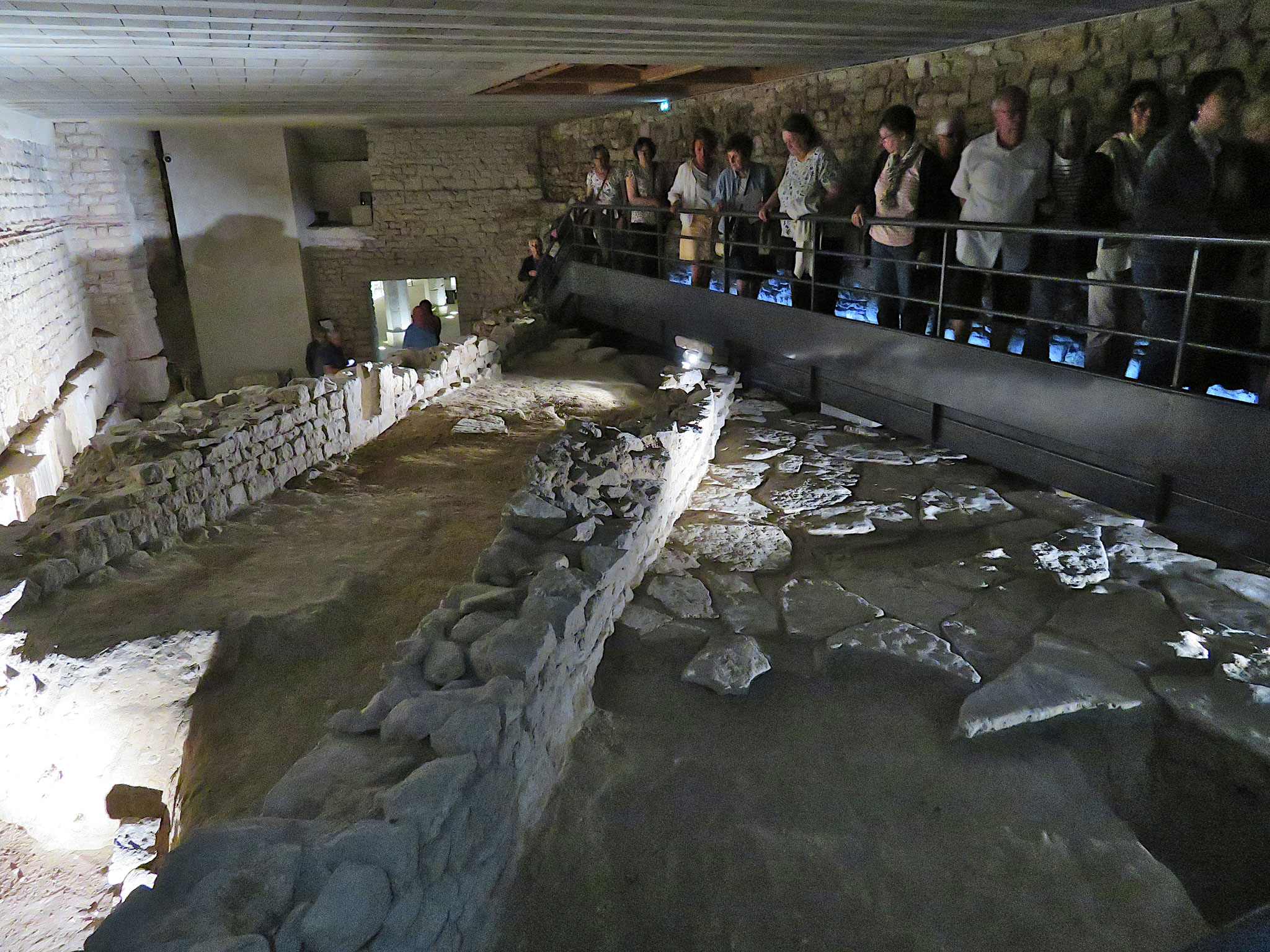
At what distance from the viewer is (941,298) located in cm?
495

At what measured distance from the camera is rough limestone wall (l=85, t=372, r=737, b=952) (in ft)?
5.72

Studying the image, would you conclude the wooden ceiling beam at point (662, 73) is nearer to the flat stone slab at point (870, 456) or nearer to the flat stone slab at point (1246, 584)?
the flat stone slab at point (870, 456)

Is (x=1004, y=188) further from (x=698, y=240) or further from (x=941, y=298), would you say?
(x=698, y=240)

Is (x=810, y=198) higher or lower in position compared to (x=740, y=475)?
higher

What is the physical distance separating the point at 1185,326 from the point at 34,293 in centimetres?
996

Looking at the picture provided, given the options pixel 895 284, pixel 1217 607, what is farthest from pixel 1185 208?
pixel 1217 607

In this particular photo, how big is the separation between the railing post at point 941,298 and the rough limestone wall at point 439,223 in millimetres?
10057

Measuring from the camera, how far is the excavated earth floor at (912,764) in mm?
2383

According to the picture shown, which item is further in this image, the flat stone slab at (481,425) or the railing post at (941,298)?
the flat stone slab at (481,425)

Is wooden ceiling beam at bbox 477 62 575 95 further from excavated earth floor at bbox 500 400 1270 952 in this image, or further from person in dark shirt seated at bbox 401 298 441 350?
excavated earth floor at bbox 500 400 1270 952

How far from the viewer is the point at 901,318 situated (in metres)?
5.48

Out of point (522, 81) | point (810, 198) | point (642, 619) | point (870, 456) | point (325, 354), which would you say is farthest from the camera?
point (325, 354)

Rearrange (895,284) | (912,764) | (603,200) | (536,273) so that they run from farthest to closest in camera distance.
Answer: (536,273) → (603,200) → (895,284) → (912,764)

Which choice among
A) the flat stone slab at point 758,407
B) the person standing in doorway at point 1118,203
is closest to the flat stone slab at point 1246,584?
the person standing in doorway at point 1118,203
